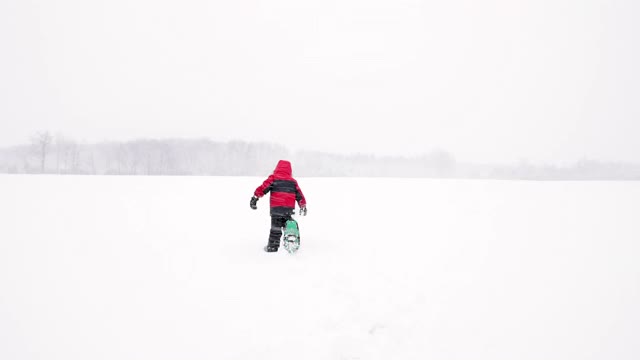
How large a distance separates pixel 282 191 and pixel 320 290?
8.80 feet

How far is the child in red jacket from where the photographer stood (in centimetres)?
707

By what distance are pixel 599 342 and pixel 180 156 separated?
83.5 meters

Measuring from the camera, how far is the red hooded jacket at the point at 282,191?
710 centimetres

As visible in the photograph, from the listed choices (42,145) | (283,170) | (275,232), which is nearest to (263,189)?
(283,170)

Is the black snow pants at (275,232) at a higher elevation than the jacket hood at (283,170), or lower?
lower

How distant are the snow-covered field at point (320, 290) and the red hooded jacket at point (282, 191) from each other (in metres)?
1.01

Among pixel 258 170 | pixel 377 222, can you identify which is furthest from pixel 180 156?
pixel 377 222

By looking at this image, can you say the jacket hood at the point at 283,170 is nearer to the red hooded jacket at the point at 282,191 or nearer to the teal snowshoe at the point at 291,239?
the red hooded jacket at the point at 282,191

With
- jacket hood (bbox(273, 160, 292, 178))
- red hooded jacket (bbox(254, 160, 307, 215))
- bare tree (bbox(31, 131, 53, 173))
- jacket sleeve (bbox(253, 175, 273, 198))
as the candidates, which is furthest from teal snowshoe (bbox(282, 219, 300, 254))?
bare tree (bbox(31, 131, 53, 173))

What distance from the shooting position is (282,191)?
285 inches

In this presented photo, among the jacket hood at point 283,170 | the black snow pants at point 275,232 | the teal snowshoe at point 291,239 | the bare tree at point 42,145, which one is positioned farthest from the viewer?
the bare tree at point 42,145

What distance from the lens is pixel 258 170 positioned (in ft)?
261

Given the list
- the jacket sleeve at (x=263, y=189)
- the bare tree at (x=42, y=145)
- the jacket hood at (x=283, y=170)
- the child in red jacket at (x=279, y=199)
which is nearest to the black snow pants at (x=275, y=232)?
the child in red jacket at (x=279, y=199)

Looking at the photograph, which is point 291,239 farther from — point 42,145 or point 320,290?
point 42,145
